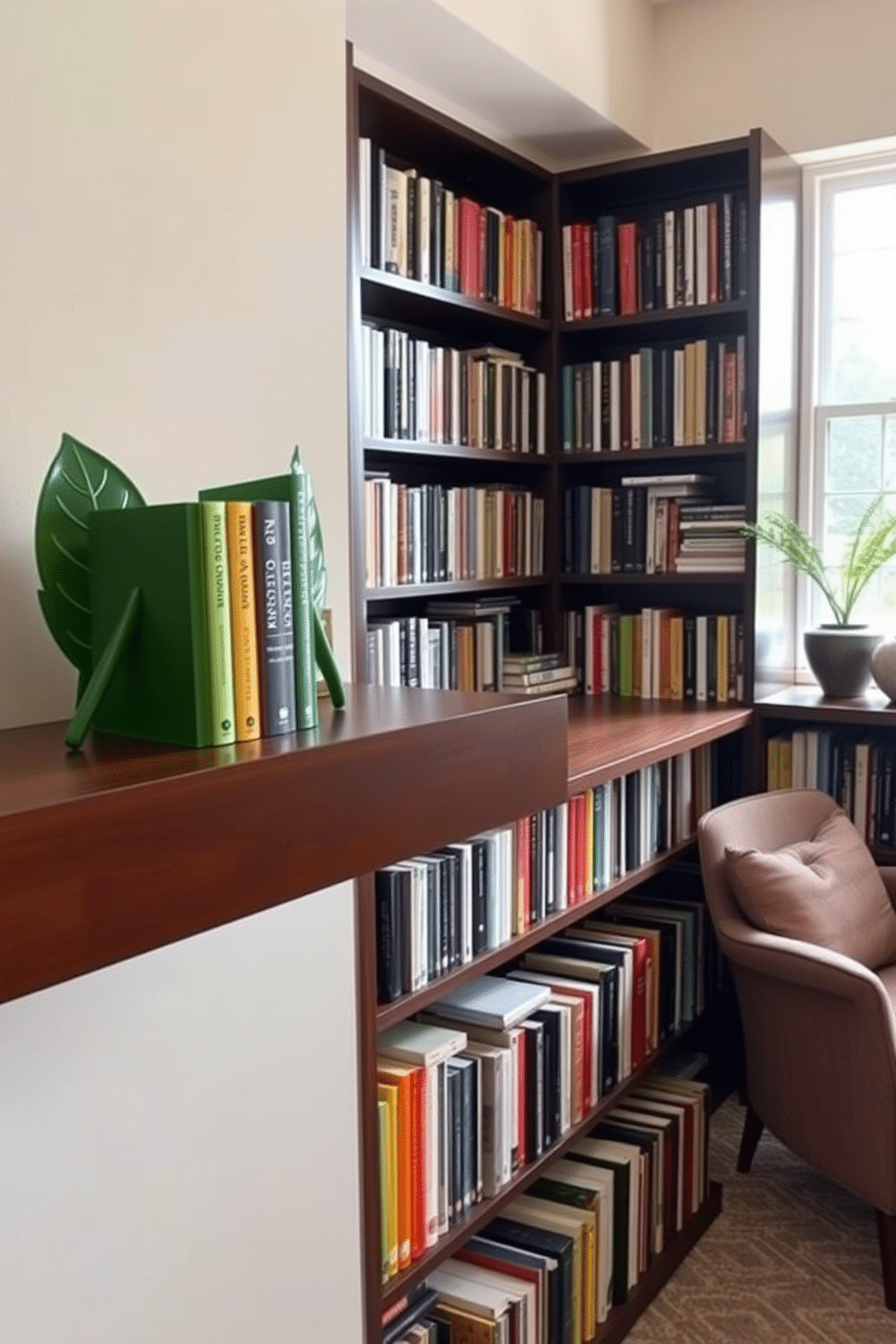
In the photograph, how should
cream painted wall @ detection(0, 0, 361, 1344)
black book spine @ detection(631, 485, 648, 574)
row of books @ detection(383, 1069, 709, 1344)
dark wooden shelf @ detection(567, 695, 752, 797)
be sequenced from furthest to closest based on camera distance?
black book spine @ detection(631, 485, 648, 574)
dark wooden shelf @ detection(567, 695, 752, 797)
row of books @ detection(383, 1069, 709, 1344)
cream painted wall @ detection(0, 0, 361, 1344)

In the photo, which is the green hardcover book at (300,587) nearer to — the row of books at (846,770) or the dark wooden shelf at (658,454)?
the dark wooden shelf at (658,454)

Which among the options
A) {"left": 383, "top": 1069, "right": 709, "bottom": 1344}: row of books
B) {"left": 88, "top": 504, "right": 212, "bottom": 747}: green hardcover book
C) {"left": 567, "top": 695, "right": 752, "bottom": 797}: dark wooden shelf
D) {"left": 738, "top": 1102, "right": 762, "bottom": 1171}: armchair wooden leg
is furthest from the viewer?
{"left": 738, "top": 1102, "right": 762, "bottom": 1171}: armchair wooden leg

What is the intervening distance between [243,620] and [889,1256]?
1.97 m

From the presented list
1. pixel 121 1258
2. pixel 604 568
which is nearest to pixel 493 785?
pixel 121 1258

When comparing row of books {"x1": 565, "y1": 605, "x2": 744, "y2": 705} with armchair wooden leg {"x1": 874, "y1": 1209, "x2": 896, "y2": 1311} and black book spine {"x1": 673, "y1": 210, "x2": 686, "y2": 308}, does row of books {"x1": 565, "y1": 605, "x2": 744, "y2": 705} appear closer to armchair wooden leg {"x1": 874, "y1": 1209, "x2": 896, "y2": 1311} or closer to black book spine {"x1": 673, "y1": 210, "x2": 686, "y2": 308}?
black book spine {"x1": 673, "y1": 210, "x2": 686, "y2": 308}

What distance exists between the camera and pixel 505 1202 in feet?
6.70

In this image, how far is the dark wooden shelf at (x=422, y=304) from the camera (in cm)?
242

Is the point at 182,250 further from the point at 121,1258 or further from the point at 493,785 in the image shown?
the point at 121,1258

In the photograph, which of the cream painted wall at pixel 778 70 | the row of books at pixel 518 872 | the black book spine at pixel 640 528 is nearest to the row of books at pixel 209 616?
the row of books at pixel 518 872

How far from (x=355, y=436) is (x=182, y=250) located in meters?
0.97

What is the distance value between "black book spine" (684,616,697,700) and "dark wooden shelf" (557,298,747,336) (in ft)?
2.41

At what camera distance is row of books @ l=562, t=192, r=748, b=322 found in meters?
2.92

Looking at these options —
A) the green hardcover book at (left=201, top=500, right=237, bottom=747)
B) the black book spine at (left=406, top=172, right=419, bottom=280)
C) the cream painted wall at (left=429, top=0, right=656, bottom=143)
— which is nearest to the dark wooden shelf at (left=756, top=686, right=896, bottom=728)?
the black book spine at (left=406, top=172, right=419, bottom=280)

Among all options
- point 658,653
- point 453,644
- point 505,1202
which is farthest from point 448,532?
point 505,1202
